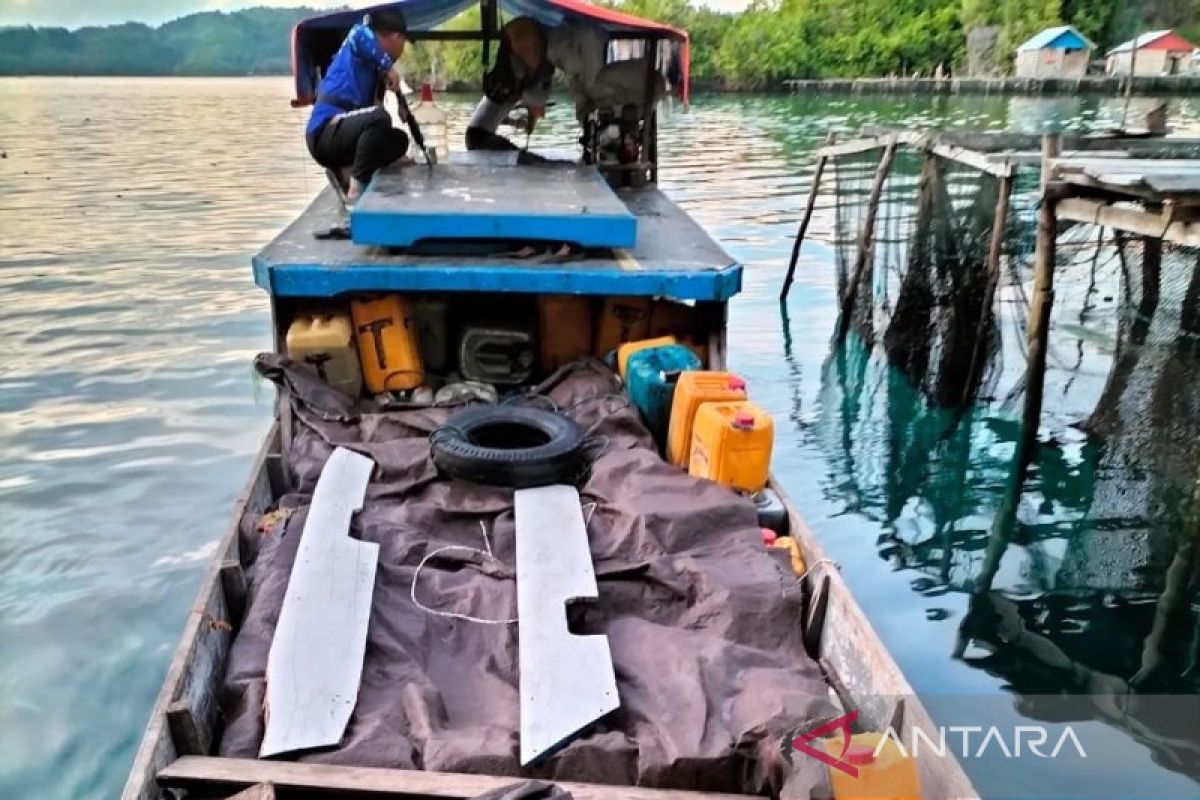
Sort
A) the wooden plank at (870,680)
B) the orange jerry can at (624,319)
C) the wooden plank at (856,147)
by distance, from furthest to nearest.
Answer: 1. the wooden plank at (856,147)
2. the orange jerry can at (624,319)
3. the wooden plank at (870,680)

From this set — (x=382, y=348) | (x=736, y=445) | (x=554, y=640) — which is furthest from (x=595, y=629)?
(x=382, y=348)

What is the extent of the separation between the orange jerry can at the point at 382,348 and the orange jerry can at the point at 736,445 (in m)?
2.27

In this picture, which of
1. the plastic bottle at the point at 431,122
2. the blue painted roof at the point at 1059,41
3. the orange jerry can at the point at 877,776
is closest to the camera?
the orange jerry can at the point at 877,776

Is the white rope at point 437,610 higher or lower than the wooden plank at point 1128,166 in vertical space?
lower

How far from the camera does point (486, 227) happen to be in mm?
6152

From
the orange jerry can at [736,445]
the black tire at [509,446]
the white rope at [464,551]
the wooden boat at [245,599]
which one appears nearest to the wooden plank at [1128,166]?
the wooden boat at [245,599]

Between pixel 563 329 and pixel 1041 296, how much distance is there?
409 centimetres

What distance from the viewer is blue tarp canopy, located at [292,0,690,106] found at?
823cm

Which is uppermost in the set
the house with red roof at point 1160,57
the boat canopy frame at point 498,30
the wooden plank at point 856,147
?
the house with red roof at point 1160,57

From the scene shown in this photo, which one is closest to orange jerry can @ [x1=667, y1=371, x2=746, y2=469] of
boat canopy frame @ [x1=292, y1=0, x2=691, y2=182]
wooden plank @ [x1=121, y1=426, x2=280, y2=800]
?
wooden plank @ [x1=121, y1=426, x2=280, y2=800]

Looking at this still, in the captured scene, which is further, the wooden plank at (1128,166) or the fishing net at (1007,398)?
the fishing net at (1007,398)

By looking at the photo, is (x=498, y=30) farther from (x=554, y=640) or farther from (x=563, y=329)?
(x=554, y=640)

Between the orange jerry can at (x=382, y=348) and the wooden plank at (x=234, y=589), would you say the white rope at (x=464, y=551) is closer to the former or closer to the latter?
the wooden plank at (x=234, y=589)

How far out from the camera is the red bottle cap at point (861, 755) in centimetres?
271
